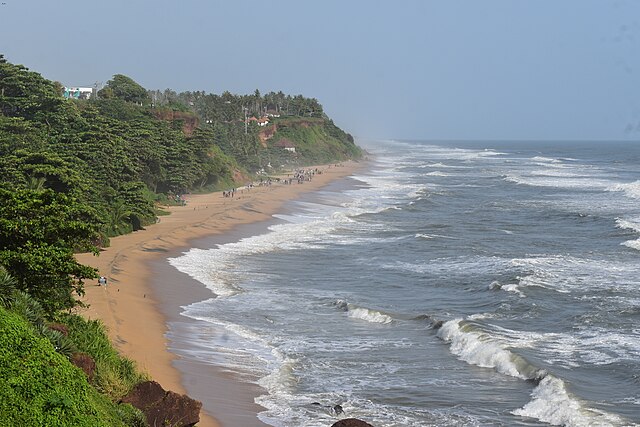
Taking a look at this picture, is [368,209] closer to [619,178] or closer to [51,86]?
[51,86]

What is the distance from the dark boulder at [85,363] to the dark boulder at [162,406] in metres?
1.08

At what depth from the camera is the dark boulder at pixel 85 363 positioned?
696 inches

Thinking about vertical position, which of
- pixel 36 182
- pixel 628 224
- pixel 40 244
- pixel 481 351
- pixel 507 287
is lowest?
pixel 481 351

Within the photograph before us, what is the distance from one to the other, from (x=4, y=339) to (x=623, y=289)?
90.7ft

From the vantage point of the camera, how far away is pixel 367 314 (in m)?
30.3

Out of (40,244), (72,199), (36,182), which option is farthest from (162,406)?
(36,182)

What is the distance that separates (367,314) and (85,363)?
14.1 m

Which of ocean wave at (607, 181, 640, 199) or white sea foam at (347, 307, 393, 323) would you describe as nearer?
white sea foam at (347, 307, 393, 323)

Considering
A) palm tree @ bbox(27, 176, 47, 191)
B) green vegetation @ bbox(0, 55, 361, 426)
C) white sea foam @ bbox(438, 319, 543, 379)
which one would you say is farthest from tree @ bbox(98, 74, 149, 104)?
white sea foam @ bbox(438, 319, 543, 379)

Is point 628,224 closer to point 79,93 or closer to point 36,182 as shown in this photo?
point 36,182

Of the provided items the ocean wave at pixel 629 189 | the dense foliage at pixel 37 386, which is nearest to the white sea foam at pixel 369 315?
the dense foliage at pixel 37 386

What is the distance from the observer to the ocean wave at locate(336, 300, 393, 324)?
1177 inches

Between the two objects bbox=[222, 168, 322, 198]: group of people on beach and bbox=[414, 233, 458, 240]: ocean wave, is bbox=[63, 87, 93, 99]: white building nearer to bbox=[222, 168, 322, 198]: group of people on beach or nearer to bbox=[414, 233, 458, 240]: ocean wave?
bbox=[222, 168, 322, 198]: group of people on beach

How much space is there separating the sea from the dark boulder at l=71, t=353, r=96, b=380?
4.37 metres
